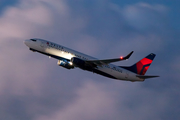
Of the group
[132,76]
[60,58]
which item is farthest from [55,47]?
[132,76]

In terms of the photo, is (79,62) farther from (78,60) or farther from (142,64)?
(142,64)

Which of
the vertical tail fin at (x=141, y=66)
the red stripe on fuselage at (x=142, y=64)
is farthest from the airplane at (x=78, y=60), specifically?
the red stripe on fuselage at (x=142, y=64)

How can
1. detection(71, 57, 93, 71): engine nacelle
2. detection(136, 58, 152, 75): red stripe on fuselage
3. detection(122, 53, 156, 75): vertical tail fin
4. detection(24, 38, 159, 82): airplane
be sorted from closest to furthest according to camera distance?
detection(71, 57, 93, 71): engine nacelle, detection(24, 38, 159, 82): airplane, detection(122, 53, 156, 75): vertical tail fin, detection(136, 58, 152, 75): red stripe on fuselage

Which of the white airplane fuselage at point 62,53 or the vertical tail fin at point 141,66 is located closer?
the white airplane fuselage at point 62,53

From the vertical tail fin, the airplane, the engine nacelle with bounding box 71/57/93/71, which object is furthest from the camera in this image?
the vertical tail fin

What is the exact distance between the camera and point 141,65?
93.9 m

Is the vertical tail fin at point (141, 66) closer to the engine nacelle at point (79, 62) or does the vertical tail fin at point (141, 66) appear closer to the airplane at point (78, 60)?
the airplane at point (78, 60)

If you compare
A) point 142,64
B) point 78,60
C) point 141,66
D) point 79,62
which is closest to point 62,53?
point 78,60

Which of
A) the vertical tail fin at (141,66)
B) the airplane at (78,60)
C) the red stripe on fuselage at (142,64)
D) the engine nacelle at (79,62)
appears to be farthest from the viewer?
the red stripe on fuselage at (142,64)

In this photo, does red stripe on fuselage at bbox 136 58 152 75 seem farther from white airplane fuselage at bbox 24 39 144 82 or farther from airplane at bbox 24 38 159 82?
white airplane fuselage at bbox 24 39 144 82

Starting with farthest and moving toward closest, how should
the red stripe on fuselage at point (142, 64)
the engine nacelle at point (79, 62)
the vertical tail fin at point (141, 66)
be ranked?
the red stripe on fuselage at point (142, 64) < the vertical tail fin at point (141, 66) < the engine nacelle at point (79, 62)

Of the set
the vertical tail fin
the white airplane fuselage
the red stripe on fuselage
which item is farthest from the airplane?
the red stripe on fuselage

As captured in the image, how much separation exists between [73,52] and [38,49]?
907cm

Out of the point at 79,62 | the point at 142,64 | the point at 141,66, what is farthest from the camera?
the point at 142,64
